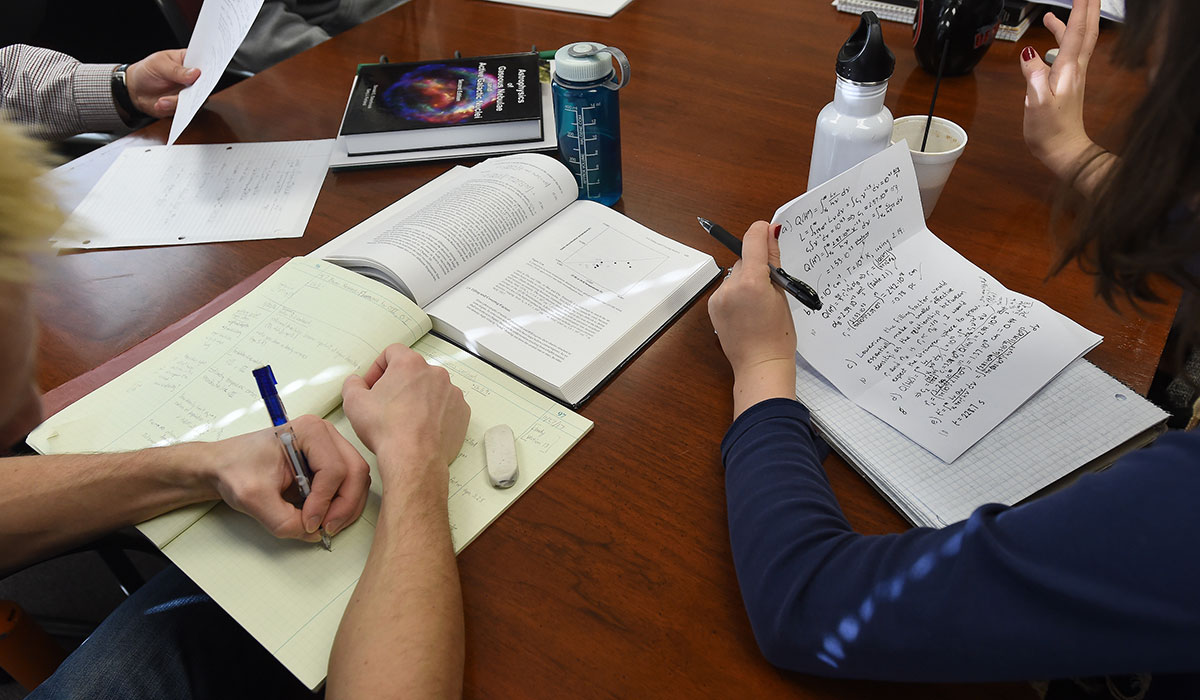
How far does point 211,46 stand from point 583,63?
2.02 ft

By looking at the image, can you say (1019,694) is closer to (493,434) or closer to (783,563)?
(783,563)

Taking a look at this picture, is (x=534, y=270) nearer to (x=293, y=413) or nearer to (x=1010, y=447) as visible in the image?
(x=293, y=413)

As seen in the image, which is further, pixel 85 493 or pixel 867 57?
pixel 867 57

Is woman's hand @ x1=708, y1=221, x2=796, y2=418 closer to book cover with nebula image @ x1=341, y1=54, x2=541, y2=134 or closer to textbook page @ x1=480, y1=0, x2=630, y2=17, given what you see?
book cover with nebula image @ x1=341, y1=54, x2=541, y2=134

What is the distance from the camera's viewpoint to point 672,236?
3.19 feet

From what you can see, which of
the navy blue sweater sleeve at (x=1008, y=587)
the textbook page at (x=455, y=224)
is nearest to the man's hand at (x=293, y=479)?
the textbook page at (x=455, y=224)

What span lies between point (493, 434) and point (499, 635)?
195 millimetres

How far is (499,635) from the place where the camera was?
61 cm

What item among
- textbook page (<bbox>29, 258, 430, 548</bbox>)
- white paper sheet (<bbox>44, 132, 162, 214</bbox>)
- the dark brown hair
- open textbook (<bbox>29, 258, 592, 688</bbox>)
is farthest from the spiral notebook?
white paper sheet (<bbox>44, 132, 162, 214</bbox>)

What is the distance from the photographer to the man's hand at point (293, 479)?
639mm

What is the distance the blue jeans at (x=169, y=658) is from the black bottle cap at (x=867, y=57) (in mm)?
891

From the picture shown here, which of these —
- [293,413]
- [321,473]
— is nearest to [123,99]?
[293,413]

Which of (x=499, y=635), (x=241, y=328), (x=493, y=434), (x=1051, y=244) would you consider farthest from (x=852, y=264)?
(x=241, y=328)

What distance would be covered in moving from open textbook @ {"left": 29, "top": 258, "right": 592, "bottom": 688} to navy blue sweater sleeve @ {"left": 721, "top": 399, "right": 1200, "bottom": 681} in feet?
0.86
